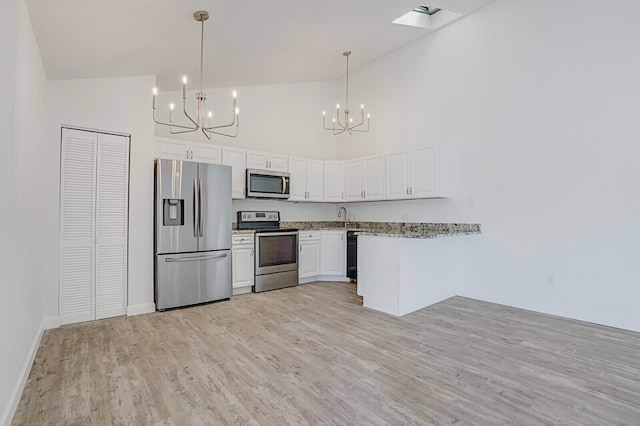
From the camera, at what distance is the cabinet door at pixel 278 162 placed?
218 inches

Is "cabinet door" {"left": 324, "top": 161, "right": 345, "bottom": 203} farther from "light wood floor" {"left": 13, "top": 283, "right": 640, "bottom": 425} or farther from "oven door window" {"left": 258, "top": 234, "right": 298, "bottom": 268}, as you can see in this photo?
"light wood floor" {"left": 13, "top": 283, "right": 640, "bottom": 425}

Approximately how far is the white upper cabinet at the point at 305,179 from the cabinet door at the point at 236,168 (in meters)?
0.93

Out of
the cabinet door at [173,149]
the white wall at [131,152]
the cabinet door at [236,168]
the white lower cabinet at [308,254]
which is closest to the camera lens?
the white wall at [131,152]

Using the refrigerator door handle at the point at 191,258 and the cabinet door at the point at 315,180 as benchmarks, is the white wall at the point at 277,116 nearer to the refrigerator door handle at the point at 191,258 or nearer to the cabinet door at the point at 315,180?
the cabinet door at the point at 315,180

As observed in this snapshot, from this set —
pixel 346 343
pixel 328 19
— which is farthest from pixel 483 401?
pixel 328 19

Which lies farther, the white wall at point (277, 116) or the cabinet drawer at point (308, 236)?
the cabinet drawer at point (308, 236)

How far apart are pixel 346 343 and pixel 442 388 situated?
99 cm

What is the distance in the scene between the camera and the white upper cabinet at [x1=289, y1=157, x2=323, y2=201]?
5.86 m

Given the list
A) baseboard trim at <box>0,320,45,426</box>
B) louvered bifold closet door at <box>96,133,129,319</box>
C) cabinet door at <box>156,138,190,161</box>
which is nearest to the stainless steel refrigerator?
louvered bifold closet door at <box>96,133,129,319</box>

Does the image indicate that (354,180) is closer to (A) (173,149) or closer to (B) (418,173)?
(B) (418,173)

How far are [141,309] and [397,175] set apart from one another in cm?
401

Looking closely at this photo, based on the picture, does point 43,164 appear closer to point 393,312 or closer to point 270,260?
point 270,260

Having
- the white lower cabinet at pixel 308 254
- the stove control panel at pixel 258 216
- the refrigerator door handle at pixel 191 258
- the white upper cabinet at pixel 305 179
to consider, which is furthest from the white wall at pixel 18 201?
the white upper cabinet at pixel 305 179

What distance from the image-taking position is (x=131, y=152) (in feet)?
12.8
